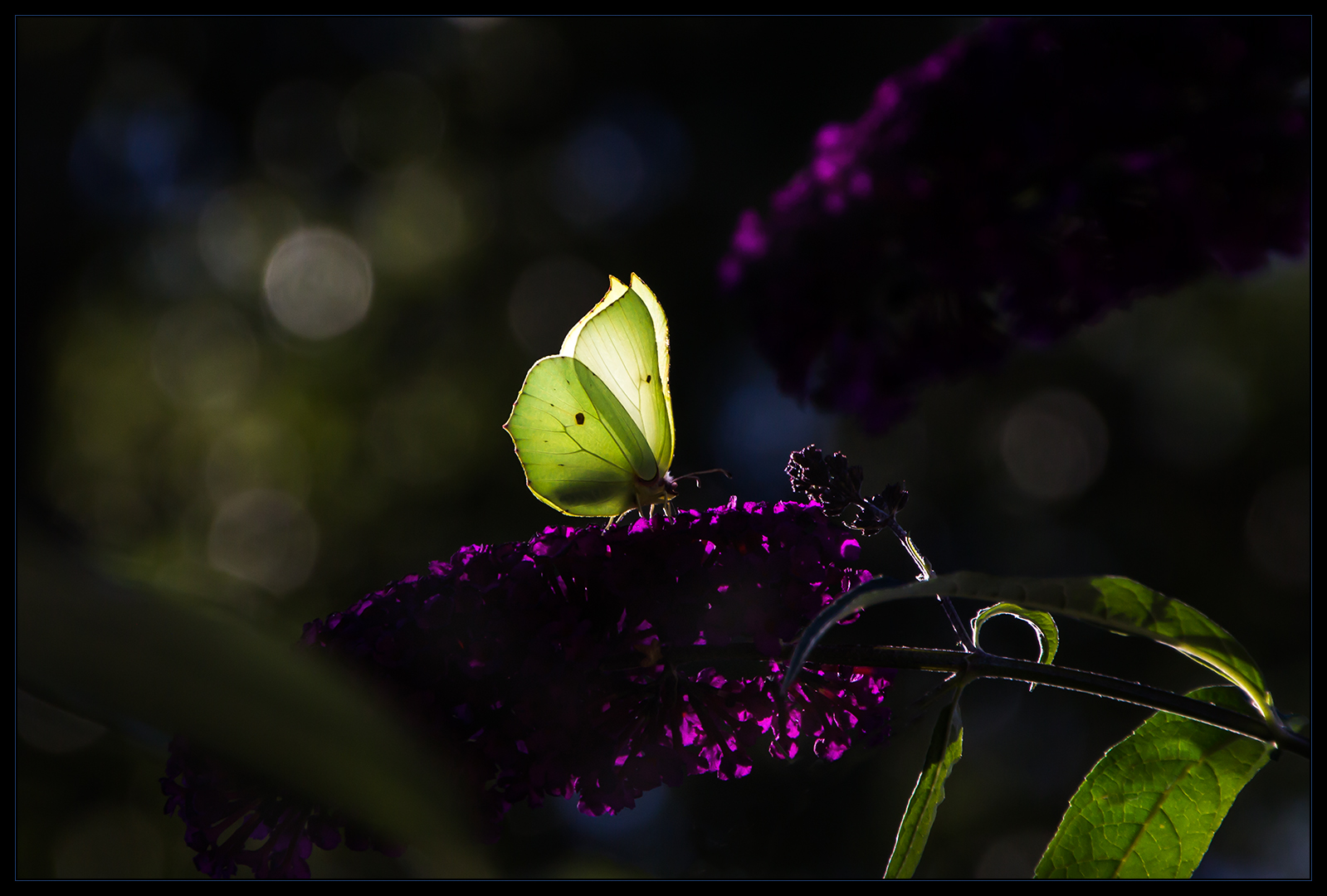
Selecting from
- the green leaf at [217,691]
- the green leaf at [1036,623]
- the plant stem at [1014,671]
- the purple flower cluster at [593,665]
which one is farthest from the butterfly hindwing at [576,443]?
the green leaf at [217,691]

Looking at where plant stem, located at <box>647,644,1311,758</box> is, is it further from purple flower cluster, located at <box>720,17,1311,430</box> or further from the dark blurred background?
the dark blurred background

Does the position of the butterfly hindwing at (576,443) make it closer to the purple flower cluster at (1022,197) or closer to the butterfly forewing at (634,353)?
the butterfly forewing at (634,353)

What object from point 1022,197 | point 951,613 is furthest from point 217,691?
point 951,613

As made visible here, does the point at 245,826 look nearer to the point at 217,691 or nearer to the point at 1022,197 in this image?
the point at 217,691

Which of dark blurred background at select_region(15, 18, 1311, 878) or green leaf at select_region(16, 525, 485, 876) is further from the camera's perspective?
dark blurred background at select_region(15, 18, 1311, 878)

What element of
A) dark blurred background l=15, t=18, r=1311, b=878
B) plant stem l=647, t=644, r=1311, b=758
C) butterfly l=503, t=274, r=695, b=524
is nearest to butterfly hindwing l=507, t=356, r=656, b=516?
butterfly l=503, t=274, r=695, b=524
